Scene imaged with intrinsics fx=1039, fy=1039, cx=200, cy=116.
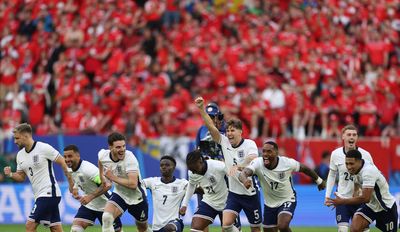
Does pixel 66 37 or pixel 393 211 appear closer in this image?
pixel 393 211

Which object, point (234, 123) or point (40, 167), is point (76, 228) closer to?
point (40, 167)

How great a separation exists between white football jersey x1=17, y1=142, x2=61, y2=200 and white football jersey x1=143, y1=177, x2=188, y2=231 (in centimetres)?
167

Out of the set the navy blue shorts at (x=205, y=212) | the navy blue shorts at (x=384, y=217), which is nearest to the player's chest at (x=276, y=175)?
the navy blue shorts at (x=205, y=212)

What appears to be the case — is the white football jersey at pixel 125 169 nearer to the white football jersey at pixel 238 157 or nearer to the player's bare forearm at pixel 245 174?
the white football jersey at pixel 238 157

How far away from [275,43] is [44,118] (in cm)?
666

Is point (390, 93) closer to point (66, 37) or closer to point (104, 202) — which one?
point (66, 37)

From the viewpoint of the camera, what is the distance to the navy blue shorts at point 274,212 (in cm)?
1625

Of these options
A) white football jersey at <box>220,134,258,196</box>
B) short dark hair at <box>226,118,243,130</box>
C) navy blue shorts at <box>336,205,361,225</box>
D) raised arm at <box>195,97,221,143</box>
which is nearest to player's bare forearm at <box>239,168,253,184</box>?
white football jersey at <box>220,134,258,196</box>

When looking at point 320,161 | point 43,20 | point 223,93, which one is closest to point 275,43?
point 223,93

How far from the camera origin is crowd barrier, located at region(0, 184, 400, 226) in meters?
23.2

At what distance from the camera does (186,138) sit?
82.2ft

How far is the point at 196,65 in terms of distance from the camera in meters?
28.4

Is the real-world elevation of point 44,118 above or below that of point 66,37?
below

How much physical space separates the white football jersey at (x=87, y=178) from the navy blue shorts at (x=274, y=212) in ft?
9.03
